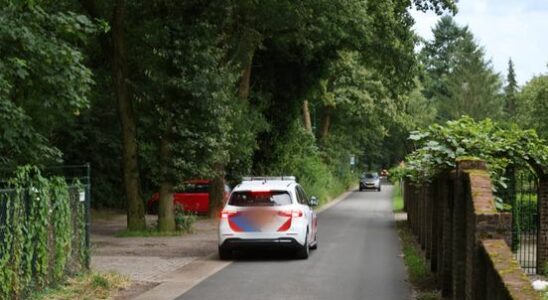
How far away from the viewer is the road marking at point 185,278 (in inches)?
456

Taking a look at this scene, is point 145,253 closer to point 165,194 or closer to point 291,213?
point 291,213

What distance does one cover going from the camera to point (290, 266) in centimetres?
1510

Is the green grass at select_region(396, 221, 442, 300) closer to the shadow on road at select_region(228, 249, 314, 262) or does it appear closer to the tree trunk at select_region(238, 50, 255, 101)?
the shadow on road at select_region(228, 249, 314, 262)

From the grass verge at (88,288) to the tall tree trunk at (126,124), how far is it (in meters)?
9.70

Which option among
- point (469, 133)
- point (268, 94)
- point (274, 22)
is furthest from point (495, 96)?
point (469, 133)

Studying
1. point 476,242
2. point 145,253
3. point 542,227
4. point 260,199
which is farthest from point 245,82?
point 476,242

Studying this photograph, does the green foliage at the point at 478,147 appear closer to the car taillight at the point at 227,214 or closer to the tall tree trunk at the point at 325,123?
the car taillight at the point at 227,214

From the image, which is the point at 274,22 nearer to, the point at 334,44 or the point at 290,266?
the point at 334,44

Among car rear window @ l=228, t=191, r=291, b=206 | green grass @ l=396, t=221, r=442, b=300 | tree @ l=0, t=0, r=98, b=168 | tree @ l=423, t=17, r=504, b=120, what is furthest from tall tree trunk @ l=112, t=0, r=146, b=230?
tree @ l=423, t=17, r=504, b=120

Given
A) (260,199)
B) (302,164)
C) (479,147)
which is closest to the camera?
(479,147)

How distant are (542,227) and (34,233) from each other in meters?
8.74

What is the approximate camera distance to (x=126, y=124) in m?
22.0

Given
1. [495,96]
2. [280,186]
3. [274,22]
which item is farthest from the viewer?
[495,96]

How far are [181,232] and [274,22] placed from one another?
311 inches
